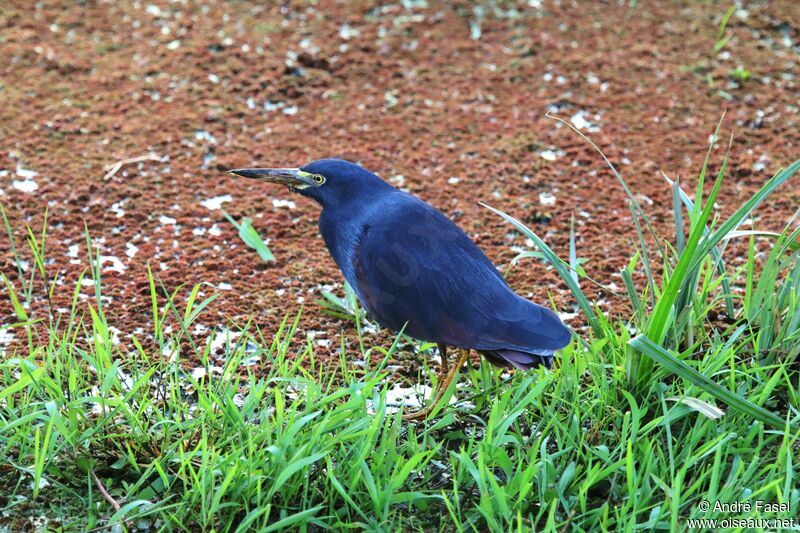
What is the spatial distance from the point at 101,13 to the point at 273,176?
2.56 metres

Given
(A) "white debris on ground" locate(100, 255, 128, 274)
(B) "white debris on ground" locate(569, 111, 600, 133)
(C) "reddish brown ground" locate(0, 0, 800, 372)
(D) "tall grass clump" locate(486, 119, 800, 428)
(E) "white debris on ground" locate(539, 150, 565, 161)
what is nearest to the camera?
(D) "tall grass clump" locate(486, 119, 800, 428)

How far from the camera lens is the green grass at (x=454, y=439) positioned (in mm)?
2314

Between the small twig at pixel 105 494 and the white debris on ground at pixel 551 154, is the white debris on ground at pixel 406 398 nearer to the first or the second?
the small twig at pixel 105 494

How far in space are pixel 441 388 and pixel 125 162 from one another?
1918 mm

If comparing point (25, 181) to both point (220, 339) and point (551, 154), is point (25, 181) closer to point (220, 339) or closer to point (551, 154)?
point (220, 339)

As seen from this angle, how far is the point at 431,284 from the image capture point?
8.86 ft

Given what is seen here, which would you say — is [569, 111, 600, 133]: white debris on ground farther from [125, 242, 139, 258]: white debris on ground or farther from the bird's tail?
[125, 242, 139, 258]: white debris on ground

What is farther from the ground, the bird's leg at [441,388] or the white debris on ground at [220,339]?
the bird's leg at [441,388]

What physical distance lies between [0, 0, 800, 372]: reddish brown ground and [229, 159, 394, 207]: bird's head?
47cm

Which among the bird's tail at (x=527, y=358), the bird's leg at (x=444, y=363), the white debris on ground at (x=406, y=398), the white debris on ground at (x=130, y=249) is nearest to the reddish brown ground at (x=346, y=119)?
the white debris on ground at (x=130, y=249)

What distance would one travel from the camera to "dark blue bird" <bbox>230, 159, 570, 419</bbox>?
263 cm

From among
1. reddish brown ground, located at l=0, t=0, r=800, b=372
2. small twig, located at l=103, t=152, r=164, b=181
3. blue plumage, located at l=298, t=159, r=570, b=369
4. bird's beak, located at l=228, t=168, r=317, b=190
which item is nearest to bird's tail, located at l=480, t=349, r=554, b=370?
blue plumage, located at l=298, t=159, r=570, b=369

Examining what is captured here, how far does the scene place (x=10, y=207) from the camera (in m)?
3.68

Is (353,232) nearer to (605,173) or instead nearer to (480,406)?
(480,406)
